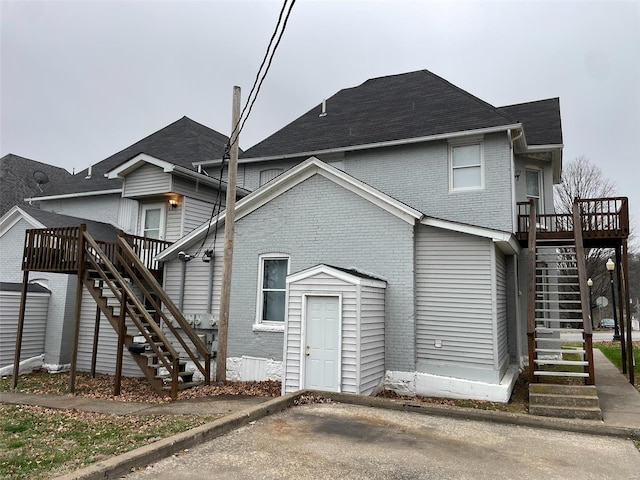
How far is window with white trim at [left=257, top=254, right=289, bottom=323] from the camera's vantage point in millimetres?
11500

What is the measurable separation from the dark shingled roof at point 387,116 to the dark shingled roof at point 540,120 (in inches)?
60.7

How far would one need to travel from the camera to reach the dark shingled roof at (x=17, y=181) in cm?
2095

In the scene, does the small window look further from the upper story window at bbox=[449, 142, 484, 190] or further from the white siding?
the white siding

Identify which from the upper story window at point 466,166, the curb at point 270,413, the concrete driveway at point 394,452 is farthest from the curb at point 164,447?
the upper story window at point 466,166

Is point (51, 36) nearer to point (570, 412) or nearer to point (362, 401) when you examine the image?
point (362, 401)

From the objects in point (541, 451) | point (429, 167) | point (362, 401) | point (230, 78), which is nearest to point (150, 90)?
point (230, 78)

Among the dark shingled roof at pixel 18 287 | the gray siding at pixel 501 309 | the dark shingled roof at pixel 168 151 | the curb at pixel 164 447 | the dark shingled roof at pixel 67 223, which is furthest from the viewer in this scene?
the dark shingled roof at pixel 168 151

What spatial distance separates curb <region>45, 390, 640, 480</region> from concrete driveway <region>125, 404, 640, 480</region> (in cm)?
12

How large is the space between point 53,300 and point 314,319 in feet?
34.9

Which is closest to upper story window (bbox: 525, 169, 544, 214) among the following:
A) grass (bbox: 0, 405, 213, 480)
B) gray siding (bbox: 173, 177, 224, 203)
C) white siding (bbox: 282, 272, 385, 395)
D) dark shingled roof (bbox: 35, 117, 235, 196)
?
white siding (bbox: 282, 272, 385, 395)

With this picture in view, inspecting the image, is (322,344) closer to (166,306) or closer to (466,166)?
(166,306)

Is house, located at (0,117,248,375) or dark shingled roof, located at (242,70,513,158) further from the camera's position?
house, located at (0,117,248,375)

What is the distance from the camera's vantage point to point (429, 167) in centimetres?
1306

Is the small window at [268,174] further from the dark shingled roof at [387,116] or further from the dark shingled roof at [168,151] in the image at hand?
the dark shingled roof at [168,151]
